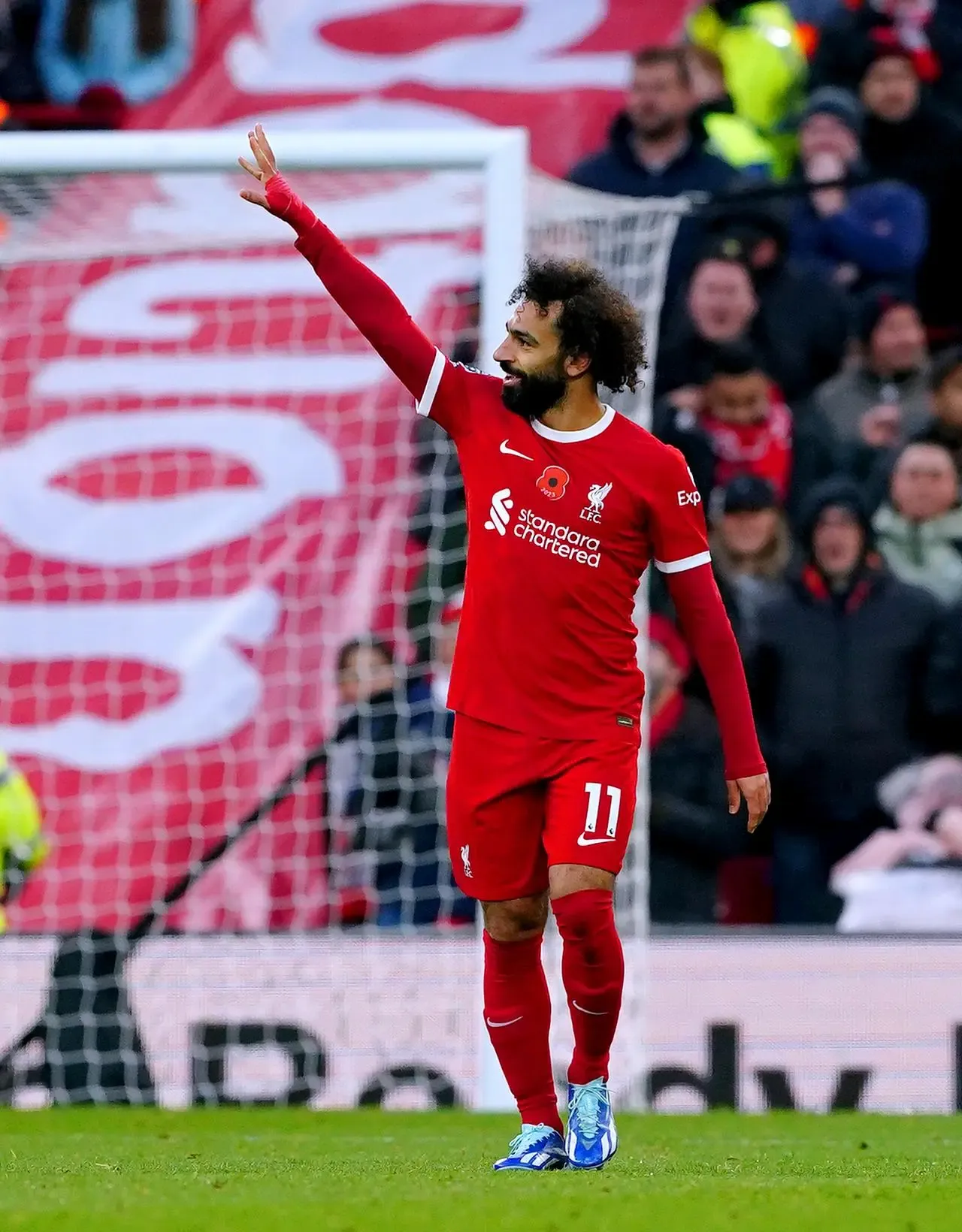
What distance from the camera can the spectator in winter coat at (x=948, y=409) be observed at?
970 cm

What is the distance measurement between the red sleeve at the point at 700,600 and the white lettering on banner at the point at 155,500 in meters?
5.45

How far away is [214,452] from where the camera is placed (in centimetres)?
1064

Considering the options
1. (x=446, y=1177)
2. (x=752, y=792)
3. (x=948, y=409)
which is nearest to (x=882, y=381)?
(x=948, y=409)

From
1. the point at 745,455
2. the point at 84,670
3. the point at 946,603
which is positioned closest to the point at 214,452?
the point at 84,670

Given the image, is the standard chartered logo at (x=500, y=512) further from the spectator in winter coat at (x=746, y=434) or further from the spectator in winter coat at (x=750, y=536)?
the spectator in winter coat at (x=746, y=434)

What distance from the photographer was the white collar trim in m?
4.92

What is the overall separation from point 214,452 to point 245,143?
296 centimetres

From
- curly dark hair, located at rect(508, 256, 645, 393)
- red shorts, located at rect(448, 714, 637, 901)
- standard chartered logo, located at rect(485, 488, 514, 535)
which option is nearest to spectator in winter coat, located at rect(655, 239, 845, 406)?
curly dark hair, located at rect(508, 256, 645, 393)

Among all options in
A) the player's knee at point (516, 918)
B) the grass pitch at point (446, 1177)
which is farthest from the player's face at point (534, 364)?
the grass pitch at point (446, 1177)

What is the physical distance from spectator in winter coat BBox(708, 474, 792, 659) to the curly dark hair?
14.3 feet

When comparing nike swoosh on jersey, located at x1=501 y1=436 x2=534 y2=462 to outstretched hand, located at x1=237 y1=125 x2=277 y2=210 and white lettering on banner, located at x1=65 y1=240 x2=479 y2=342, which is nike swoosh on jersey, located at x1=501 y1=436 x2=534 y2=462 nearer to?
outstretched hand, located at x1=237 y1=125 x2=277 y2=210

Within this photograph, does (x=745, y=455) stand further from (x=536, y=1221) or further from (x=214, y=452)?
(x=536, y=1221)

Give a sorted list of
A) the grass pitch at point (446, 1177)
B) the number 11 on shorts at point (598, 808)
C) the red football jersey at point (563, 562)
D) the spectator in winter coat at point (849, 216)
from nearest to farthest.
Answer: the grass pitch at point (446, 1177) → the number 11 on shorts at point (598, 808) → the red football jersey at point (563, 562) → the spectator in winter coat at point (849, 216)

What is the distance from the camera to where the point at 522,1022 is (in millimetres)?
4992
